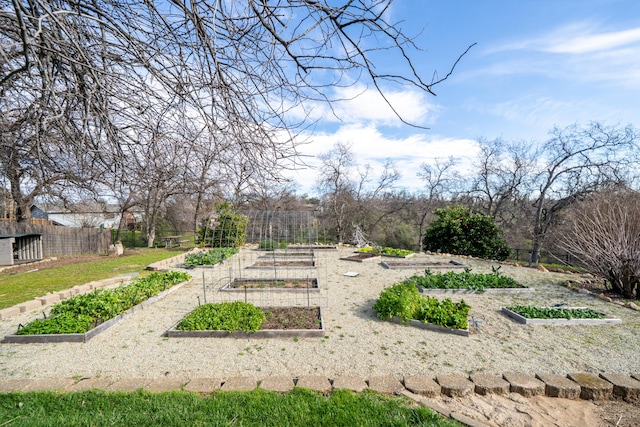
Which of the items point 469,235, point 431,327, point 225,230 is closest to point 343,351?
point 431,327

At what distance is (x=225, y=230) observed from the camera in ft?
51.5

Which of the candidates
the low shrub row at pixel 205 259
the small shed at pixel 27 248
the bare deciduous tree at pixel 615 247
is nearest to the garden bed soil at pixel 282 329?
the low shrub row at pixel 205 259

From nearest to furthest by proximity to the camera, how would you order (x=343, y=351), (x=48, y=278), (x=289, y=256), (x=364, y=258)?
(x=343, y=351) < (x=48, y=278) < (x=364, y=258) < (x=289, y=256)

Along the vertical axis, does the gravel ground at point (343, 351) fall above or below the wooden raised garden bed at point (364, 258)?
below

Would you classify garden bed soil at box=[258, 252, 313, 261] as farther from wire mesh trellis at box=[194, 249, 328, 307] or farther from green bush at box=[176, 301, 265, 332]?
green bush at box=[176, 301, 265, 332]

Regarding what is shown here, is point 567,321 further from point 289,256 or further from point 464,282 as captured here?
point 289,256

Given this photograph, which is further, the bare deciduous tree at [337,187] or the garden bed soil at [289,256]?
the bare deciduous tree at [337,187]

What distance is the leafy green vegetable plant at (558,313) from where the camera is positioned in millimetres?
5426

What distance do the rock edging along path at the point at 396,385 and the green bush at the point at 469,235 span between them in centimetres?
1106

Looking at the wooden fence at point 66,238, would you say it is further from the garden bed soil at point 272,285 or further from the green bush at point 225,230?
the garden bed soil at point 272,285

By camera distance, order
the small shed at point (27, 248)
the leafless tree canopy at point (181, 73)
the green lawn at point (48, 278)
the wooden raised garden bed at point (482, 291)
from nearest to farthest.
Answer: the leafless tree canopy at point (181, 73) → the green lawn at point (48, 278) → the wooden raised garden bed at point (482, 291) → the small shed at point (27, 248)

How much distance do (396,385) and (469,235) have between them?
41.0 ft

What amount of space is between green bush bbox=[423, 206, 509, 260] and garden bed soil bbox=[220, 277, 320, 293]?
852 cm

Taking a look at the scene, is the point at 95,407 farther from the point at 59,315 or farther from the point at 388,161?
the point at 388,161
